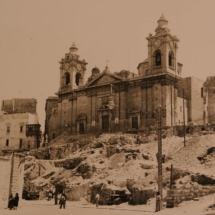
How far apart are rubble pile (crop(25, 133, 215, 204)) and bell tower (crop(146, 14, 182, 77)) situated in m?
8.69

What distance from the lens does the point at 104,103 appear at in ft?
181

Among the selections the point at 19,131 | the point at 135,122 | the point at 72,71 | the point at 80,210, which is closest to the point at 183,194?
the point at 80,210

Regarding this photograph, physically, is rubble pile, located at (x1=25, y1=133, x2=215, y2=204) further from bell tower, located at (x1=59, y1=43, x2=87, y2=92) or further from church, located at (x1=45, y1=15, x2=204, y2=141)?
bell tower, located at (x1=59, y1=43, x2=87, y2=92)

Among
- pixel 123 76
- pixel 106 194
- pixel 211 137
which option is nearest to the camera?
pixel 106 194

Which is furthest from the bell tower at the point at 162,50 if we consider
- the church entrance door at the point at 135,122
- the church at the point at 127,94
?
the church entrance door at the point at 135,122

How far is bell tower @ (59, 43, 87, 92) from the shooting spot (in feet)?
197

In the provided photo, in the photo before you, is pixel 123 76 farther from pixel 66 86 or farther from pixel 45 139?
pixel 45 139

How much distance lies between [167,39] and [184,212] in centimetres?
3090

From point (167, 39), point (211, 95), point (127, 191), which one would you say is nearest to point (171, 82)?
point (167, 39)

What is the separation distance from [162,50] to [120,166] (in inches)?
692

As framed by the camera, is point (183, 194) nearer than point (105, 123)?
Yes

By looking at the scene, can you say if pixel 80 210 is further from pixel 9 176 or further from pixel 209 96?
pixel 209 96

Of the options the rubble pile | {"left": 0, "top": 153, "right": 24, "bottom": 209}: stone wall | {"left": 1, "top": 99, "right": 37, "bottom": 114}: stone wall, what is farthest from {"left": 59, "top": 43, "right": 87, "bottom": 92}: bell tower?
{"left": 0, "top": 153, "right": 24, "bottom": 209}: stone wall

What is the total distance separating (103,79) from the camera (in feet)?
185
